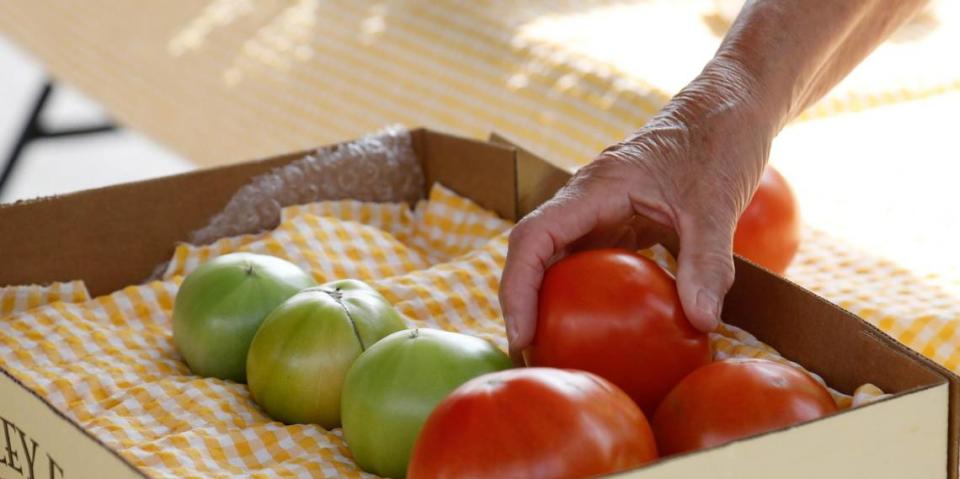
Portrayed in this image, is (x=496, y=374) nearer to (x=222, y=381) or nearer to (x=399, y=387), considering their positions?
(x=399, y=387)

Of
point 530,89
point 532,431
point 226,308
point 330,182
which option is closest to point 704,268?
point 532,431

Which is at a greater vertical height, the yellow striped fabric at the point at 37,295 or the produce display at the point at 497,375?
the produce display at the point at 497,375

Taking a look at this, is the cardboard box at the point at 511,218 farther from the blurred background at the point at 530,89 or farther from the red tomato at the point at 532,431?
the blurred background at the point at 530,89

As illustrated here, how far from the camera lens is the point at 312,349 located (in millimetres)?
867

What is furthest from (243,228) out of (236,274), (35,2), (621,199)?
(35,2)

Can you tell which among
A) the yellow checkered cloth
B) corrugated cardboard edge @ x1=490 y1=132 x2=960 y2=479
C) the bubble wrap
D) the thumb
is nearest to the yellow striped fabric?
the yellow checkered cloth

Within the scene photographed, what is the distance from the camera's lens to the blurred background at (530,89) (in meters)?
1.21

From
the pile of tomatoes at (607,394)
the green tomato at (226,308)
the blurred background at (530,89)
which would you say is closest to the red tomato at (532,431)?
the pile of tomatoes at (607,394)

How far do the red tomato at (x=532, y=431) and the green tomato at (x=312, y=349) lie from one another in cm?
20

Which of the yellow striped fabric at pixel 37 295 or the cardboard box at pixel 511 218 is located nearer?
the cardboard box at pixel 511 218

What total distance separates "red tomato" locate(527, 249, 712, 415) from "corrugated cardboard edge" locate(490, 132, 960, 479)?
0.09 meters

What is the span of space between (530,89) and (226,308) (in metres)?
0.86

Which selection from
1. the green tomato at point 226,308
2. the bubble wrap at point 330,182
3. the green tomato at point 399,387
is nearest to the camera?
the green tomato at point 399,387

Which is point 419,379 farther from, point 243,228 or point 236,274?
point 243,228
